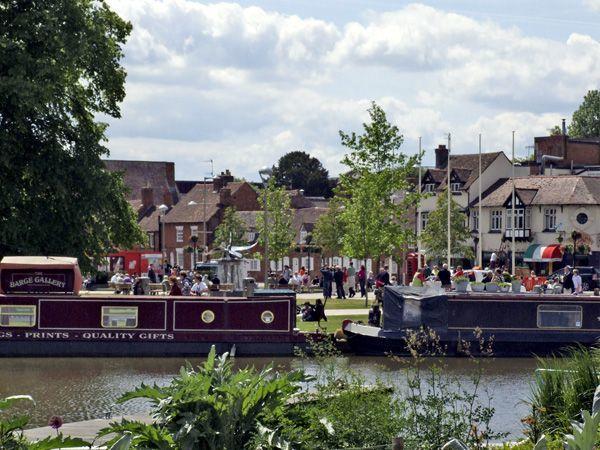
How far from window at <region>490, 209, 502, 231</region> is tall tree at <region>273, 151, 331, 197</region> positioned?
62.5 metres

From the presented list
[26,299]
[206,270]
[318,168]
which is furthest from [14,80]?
[318,168]

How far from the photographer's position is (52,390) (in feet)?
94.3

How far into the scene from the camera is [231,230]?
97.2m

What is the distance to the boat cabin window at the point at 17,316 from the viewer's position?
3662 centimetres

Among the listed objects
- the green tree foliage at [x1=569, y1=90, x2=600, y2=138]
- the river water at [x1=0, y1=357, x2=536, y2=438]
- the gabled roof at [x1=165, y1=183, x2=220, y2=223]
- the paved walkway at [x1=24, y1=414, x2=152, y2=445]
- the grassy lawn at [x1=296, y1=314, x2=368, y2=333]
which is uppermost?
Result: the green tree foliage at [x1=569, y1=90, x2=600, y2=138]

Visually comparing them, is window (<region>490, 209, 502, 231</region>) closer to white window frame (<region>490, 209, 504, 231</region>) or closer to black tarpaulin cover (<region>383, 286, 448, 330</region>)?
white window frame (<region>490, 209, 504, 231</region>)

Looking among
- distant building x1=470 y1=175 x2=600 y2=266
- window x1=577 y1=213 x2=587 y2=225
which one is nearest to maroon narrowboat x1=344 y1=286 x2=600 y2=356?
distant building x1=470 y1=175 x2=600 y2=266

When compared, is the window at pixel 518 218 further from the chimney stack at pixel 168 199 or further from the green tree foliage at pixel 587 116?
the green tree foliage at pixel 587 116

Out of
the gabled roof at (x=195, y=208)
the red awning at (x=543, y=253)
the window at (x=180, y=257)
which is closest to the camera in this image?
the red awning at (x=543, y=253)

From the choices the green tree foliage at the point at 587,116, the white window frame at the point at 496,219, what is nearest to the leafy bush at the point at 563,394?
the white window frame at the point at 496,219

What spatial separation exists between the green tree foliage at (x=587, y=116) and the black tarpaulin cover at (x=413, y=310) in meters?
111

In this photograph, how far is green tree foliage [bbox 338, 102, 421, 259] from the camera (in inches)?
2223

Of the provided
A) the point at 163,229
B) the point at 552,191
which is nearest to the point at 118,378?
the point at 552,191

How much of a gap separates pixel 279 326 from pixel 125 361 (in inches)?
178
